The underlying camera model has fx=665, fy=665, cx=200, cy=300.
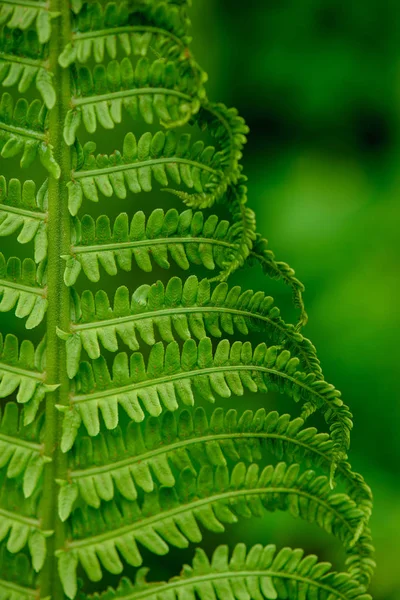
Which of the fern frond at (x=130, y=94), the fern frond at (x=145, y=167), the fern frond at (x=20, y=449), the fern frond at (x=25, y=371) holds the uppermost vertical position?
the fern frond at (x=130, y=94)

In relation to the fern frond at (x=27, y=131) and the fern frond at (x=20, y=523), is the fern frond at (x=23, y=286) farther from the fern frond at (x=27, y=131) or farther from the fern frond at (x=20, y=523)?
the fern frond at (x=20, y=523)

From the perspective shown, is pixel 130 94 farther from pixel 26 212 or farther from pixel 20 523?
pixel 20 523

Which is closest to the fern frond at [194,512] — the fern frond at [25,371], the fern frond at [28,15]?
the fern frond at [25,371]

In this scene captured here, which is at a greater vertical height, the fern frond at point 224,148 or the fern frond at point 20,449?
the fern frond at point 224,148

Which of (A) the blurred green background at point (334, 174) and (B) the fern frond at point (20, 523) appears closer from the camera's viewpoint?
(B) the fern frond at point (20, 523)

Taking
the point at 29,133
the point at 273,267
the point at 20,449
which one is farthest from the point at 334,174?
the point at 20,449

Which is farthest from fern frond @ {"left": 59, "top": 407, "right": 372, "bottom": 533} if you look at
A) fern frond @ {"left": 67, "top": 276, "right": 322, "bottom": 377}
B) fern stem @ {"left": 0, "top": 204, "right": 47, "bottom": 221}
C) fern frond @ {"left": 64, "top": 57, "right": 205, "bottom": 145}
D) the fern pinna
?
fern frond @ {"left": 64, "top": 57, "right": 205, "bottom": 145}

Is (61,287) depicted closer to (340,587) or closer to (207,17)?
(340,587)
